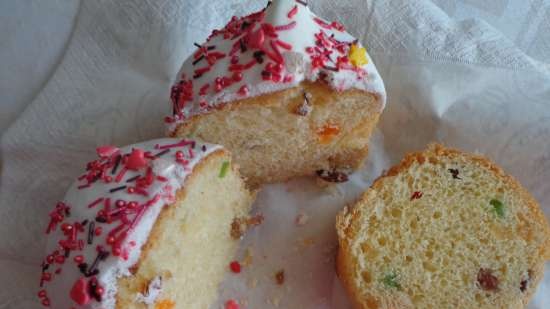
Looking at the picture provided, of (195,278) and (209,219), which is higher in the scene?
(209,219)

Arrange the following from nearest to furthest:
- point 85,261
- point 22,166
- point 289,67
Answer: point 85,261, point 289,67, point 22,166

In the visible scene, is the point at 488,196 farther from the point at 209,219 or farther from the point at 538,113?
the point at 209,219

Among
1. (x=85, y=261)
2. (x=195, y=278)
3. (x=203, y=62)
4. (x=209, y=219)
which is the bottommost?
(x=195, y=278)

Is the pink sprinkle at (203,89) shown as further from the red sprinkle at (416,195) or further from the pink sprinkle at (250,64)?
the red sprinkle at (416,195)

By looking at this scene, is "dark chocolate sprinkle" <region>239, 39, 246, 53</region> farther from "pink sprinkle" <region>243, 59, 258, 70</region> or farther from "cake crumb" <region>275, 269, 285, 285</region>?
"cake crumb" <region>275, 269, 285, 285</region>

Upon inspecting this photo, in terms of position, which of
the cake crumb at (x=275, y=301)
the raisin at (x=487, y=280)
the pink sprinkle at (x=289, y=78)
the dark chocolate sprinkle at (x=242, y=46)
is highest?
the dark chocolate sprinkle at (x=242, y=46)

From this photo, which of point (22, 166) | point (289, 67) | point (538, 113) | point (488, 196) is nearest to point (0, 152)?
point (22, 166)

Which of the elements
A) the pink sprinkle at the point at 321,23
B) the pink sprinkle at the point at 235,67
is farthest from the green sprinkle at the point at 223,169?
the pink sprinkle at the point at 321,23
